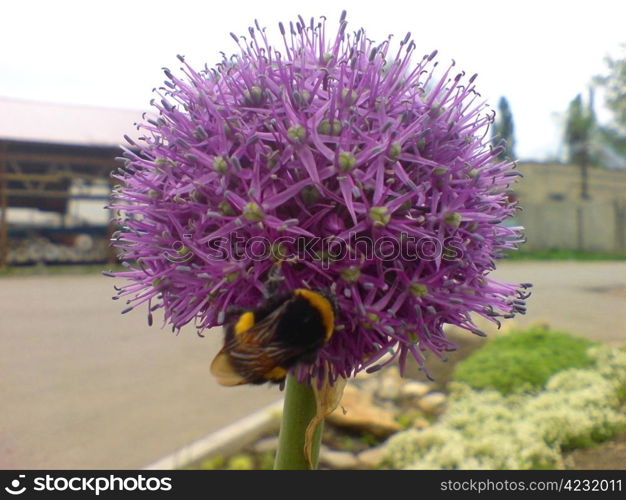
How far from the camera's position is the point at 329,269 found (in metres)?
1.35

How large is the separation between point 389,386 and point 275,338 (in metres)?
4.45

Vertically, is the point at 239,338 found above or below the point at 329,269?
below

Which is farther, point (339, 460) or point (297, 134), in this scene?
point (339, 460)

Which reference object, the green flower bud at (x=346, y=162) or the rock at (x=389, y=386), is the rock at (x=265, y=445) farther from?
the green flower bud at (x=346, y=162)

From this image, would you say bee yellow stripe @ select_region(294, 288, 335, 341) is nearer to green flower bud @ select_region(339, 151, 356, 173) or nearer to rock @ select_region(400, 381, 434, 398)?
green flower bud @ select_region(339, 151, 356, 173)

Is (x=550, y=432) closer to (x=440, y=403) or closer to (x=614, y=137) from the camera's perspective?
(x=440, y=403)

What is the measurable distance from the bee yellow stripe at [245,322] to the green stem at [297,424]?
0.22 m

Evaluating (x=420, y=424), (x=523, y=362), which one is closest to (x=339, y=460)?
(x=420, y=424)

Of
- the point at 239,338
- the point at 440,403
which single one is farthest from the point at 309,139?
the point at 440,403

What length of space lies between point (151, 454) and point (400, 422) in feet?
7.05

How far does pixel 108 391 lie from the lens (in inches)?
237

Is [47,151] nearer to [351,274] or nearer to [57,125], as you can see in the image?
[57,125]

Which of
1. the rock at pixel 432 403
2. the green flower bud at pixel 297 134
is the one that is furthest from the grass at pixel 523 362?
the green flower bud at pixel 297 134

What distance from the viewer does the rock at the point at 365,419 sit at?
14.9 feet
